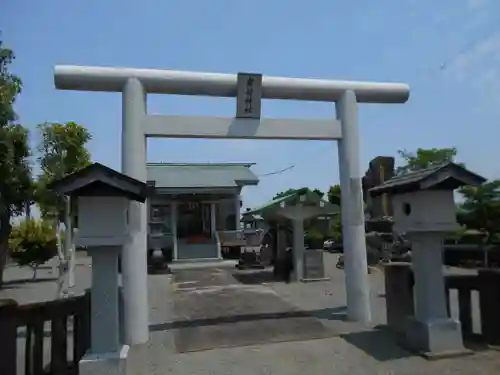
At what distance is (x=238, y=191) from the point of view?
25.1 metres

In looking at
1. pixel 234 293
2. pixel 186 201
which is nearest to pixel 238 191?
pixel 186 201

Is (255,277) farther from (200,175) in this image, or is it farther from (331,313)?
(200,175)

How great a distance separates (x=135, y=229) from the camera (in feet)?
22.6

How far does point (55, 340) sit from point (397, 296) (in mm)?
5373

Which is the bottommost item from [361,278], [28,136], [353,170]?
[361,278]

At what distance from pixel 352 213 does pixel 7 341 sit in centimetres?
601

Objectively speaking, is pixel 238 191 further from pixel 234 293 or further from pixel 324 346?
pixel 324 346

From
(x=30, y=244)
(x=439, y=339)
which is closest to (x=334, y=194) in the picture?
(x=30, y=244)

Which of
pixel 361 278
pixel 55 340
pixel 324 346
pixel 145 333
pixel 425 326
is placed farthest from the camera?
pixel 361 278

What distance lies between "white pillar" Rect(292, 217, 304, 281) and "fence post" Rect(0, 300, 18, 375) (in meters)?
10.8

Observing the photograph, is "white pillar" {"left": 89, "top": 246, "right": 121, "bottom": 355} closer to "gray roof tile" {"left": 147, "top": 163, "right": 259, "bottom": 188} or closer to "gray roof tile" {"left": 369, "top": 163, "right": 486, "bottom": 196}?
"gray roof tile" {"left": 369, "top": 163, "right": 486, "bottom": 196}

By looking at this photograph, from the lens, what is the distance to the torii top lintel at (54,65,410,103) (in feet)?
23.4

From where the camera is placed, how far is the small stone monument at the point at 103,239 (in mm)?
5125

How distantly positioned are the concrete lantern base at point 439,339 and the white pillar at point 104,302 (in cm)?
421
